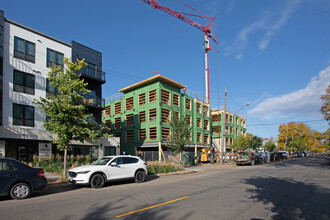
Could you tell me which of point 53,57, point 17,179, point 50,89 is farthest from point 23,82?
point 17,179

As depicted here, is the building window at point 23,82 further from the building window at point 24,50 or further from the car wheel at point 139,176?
the car wheel at point 139,176

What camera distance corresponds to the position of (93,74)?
26.6 m

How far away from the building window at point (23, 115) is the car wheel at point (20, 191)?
12919 mm

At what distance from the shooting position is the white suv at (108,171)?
1109cm

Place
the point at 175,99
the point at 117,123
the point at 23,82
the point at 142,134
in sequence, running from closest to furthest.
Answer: the point at 23,82
the point at 142,134
the point at 175,99
the point at 117,123

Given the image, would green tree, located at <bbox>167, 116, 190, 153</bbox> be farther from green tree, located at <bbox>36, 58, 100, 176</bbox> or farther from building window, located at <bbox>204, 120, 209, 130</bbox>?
building window, located at <bbox>204, 120, 209, 130</bbox>

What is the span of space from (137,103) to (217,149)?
20310mm

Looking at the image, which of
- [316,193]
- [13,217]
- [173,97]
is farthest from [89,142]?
[316,193]

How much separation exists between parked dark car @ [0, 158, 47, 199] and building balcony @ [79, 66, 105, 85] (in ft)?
55.6

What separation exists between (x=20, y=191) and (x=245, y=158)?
26.9 meters

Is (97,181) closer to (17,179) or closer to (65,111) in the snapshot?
(17,179)

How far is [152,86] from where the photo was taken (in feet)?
111

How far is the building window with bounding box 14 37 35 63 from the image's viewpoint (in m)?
20.0

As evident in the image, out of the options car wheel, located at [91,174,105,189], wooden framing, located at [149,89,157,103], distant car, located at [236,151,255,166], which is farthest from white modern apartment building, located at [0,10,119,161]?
distant car, located at [236,151,255,166]
